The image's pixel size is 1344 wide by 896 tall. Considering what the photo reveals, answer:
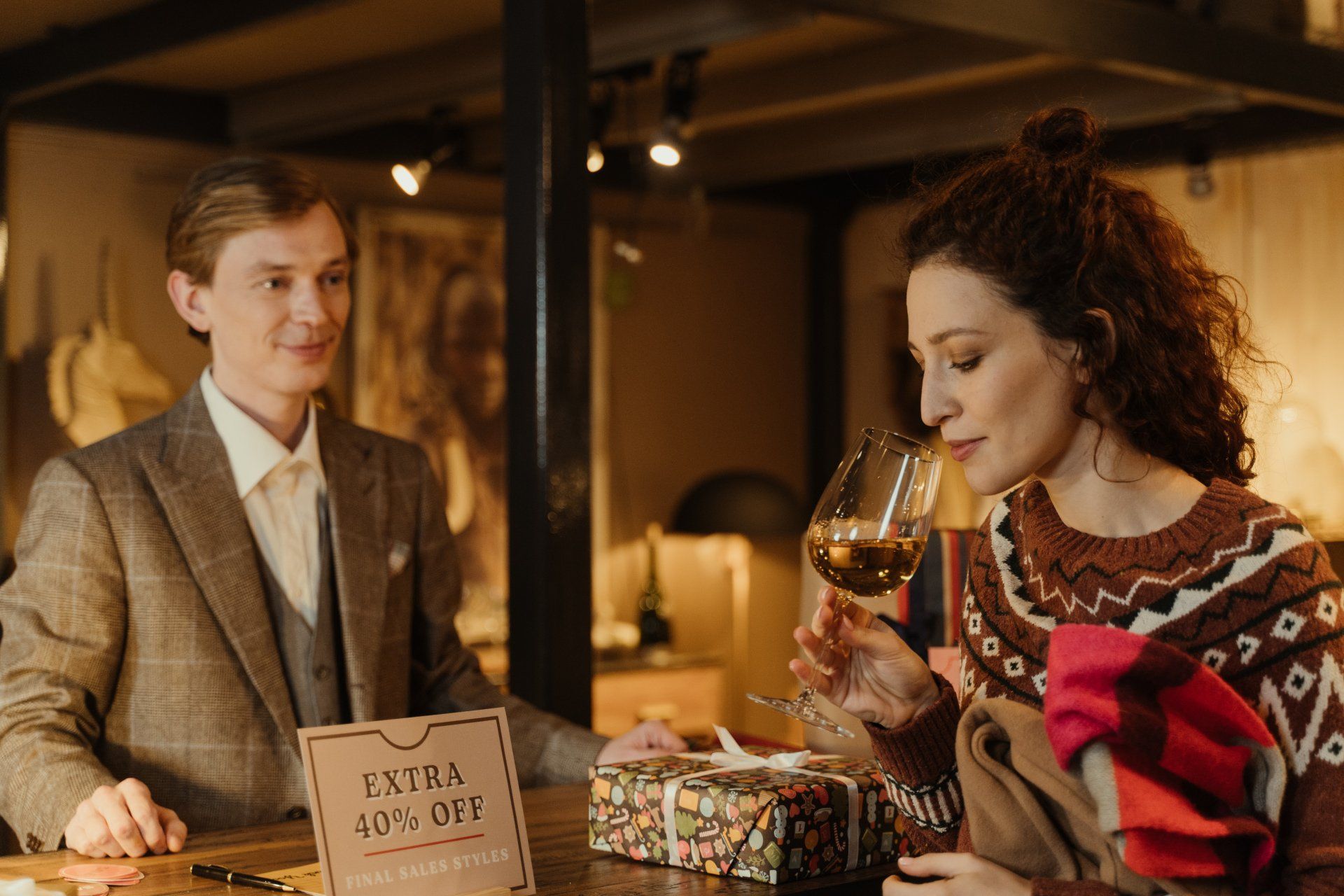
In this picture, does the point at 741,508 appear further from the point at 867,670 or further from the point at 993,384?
the point at 993,384

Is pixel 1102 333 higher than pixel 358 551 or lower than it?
higher

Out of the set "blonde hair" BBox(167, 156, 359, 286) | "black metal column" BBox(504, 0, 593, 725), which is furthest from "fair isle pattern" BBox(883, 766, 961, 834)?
"blonde hair" BBox(167, 156, 359, 286)

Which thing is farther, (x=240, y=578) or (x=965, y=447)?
(x=240, y=578)

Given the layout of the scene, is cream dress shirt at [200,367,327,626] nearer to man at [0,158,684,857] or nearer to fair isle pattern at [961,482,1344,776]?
man at [0,158,684,857]

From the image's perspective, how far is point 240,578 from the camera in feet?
6.47

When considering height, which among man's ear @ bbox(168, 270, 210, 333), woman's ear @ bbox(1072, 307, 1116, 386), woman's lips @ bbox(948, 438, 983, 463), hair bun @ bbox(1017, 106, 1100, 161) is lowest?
woman's lips @ bbox(948, 438, 983, 463)

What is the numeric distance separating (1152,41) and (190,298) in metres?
2.37

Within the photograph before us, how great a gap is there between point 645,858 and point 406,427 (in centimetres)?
353

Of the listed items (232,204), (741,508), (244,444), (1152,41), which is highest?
(1152,41)

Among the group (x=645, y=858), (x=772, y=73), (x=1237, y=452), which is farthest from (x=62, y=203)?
(x=1237, y=452)

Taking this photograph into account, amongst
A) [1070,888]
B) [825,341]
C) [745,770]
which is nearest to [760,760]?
[745,770]

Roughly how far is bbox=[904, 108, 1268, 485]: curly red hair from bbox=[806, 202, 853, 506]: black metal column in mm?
4589

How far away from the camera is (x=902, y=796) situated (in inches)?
55.7

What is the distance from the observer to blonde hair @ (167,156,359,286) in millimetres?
2055
